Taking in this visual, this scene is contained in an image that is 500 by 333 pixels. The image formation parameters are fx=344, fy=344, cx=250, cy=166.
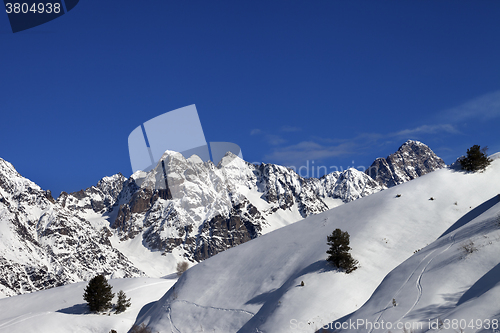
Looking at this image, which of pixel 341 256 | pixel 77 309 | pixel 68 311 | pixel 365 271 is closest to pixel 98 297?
pixel 77 309

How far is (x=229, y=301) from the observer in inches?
958

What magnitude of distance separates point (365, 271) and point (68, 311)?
3113 cm

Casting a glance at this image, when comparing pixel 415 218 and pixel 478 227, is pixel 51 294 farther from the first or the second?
pixel 478 227

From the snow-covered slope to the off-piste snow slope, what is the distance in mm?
5766

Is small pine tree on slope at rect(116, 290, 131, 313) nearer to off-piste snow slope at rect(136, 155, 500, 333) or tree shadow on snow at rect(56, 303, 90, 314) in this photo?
tree shadow on snow at rect(56, 303, 90, 314)

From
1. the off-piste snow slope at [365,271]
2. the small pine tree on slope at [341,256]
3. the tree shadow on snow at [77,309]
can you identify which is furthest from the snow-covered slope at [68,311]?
the small pine tree on slope at [341,256]

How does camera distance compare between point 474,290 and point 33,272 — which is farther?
point 33,272

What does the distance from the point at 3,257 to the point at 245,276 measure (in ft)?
663

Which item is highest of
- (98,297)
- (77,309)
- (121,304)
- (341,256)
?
(341,256)

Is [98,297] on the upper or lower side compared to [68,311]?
upper

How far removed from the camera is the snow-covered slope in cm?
3114

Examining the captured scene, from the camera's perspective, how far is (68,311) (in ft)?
118

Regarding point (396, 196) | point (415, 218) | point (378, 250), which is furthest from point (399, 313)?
point (396, 196)

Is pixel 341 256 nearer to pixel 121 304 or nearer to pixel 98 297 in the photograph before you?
pixel 121 304
